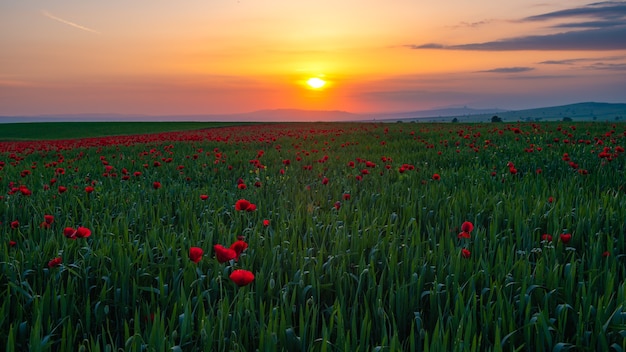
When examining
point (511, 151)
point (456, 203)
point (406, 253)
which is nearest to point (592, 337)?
point (406, 253)

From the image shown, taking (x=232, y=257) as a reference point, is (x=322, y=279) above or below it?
below

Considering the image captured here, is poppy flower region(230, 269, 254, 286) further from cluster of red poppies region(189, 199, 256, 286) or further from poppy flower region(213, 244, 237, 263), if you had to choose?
poppy flower region(213, 244, 237, 263)

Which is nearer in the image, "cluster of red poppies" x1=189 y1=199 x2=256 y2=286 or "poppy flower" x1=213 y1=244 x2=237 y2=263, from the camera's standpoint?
"cluster of red poppies" x1=189 y1=199 x2=256 y2=286

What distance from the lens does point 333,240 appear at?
159 inches

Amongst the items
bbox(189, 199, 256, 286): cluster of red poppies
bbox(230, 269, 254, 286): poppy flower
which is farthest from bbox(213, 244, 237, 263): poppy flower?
bbox(230, 269, 254, 286): poppy flower

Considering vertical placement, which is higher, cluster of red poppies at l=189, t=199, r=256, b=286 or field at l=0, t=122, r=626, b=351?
cluster of red poppies at l=189, t=199, r=256, b=286

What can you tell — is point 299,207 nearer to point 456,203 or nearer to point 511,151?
point 456,203

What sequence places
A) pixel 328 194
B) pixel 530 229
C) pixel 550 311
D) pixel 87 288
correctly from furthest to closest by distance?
pixel 328 194, pixel 530 229, pixel 87 288, pixel 550 311

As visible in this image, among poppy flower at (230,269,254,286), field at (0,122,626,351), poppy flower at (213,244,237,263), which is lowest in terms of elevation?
field at (0,122,626,351)

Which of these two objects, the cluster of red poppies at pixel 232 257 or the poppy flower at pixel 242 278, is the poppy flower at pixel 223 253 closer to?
the cluster of red poppies at pixel 232 257

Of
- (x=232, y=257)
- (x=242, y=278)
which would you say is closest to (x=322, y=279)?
(x=232, y=257)

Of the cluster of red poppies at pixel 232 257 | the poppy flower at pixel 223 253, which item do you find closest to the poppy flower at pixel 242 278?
the cluster of red poppies at pixel 232 257

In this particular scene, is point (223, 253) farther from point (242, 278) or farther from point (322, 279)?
point (322, 279)

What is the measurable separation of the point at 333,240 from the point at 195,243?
45.2 inches
